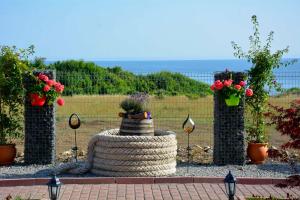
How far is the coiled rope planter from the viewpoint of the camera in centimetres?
1113

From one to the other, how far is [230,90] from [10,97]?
14.2ft

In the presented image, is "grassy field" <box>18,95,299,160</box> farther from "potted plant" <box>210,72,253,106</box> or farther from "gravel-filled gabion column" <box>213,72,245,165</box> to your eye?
"potted plant" <box>210,72,253,106</box>

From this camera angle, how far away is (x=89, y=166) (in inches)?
452

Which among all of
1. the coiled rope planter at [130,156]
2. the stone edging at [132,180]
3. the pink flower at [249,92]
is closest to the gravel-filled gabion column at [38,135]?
the coiled rope planter at [130,156]

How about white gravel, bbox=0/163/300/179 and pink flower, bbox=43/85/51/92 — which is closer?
white gravel, bbox=0/163/300/179

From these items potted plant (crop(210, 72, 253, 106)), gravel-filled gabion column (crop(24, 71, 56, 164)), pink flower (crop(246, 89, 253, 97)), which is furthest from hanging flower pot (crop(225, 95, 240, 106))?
gravel-filled gabion column (crop(24, 71, 56, 164))

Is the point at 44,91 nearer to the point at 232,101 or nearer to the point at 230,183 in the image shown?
the point at 232,101

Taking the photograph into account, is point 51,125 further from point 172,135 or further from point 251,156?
point 251,156

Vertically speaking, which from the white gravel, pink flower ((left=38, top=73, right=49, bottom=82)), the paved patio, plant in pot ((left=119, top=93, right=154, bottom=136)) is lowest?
the paved patio

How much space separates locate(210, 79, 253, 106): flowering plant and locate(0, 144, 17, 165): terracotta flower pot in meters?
4.08

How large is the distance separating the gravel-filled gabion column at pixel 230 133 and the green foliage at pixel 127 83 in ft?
7.21

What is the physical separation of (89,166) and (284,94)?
17.1 ft

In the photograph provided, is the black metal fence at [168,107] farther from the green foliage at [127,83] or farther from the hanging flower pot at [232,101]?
the hanging flower pot at [232,101]

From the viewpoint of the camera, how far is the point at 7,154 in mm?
12445
